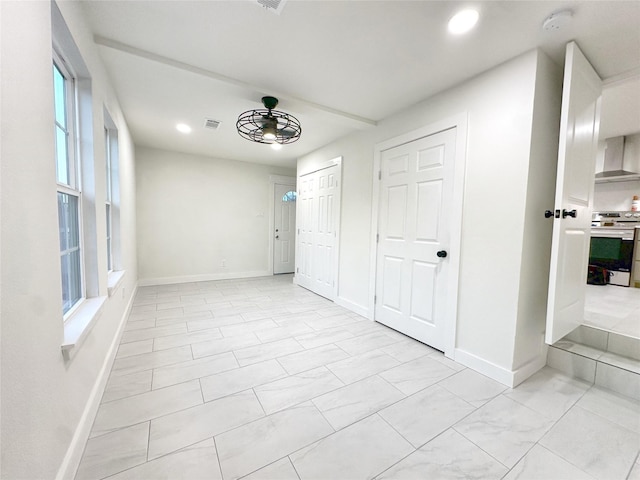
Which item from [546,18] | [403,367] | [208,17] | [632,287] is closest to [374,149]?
[546,18]

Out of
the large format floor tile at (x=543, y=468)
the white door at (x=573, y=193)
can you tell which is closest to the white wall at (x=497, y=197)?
the white door at (x=573, y=193)

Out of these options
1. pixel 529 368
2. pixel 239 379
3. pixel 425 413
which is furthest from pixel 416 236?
pixel 239 379

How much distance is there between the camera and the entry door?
2.39m

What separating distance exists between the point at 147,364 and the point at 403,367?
2.11 meters

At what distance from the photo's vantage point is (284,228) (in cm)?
590

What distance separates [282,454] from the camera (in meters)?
1.32

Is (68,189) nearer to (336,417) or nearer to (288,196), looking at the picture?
(336,417)

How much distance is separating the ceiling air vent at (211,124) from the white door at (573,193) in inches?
130

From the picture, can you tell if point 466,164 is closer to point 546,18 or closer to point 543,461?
point 546,18

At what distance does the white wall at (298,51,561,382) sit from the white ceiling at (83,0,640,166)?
18 centimetres

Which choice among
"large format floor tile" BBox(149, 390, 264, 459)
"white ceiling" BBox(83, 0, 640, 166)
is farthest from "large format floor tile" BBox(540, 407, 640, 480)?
"white ceiling" BBox(83, 0, 640, 166)

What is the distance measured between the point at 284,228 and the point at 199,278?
2030mm

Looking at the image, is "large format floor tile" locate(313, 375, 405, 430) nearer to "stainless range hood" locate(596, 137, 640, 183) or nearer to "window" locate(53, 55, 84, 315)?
"window" locate(53, 55, 84, 315)

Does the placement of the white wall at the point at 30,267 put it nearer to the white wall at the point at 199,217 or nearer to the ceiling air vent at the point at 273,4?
the ceiling air vent at the point at 273,4
